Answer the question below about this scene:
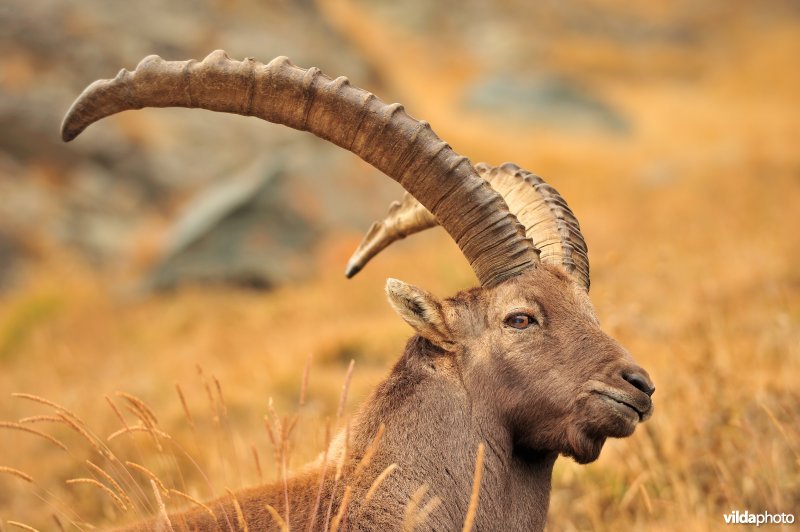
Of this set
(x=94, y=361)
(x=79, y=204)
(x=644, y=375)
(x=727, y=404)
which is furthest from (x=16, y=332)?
(x=644, y=375)

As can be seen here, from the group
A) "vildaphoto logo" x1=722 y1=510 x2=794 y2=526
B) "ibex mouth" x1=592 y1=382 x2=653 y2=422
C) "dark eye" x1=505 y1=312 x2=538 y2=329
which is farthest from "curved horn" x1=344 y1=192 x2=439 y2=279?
"vildaphoto logo" x1=722 y1=510 x2=794 y2=526

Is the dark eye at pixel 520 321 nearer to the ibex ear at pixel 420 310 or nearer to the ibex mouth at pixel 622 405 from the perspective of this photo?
the ibex ear at pixel 420 310

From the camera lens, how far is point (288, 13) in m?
25.4

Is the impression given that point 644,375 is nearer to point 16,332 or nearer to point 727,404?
point 727,404

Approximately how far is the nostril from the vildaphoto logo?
77.2 inches

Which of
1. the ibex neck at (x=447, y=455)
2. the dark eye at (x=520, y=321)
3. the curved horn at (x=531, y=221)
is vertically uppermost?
the curved horn at (x=531, y=221)

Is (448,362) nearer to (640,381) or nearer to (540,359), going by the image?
(540,359)

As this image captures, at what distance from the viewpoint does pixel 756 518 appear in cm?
527

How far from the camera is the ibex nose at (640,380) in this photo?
12.1 ft

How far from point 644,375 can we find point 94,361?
1068 cm

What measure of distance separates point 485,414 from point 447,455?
0.27 m

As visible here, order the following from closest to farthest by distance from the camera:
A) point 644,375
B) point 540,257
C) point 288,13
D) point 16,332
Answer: point 644,375 < point 540,257 < point 16,332 < point 288,13

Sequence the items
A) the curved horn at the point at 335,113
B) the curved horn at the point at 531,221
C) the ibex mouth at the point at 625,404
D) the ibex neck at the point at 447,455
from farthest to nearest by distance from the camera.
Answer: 1. the curved horn at the point at 531,221
2. the curved horn at the point at 335,113
3. the ibex neck at the point at 447,455
4. the ibex mouth at the point at 625,404

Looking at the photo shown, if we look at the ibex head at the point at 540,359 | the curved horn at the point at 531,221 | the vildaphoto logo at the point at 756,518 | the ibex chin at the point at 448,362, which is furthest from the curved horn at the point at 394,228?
the vildaphoto logo at the point at 756,518
